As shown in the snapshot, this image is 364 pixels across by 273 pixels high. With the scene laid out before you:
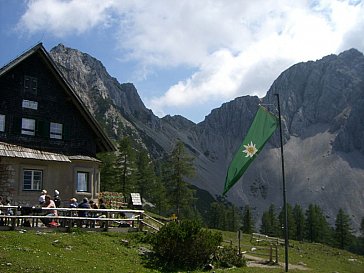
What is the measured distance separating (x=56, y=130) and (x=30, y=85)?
3563 millimetres

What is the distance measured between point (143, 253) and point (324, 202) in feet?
600

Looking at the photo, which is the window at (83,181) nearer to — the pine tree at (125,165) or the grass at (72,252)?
the grass at (72,252)

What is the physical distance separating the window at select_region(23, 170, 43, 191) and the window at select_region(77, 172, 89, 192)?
2.79m

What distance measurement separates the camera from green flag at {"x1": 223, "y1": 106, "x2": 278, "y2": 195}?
2177cm

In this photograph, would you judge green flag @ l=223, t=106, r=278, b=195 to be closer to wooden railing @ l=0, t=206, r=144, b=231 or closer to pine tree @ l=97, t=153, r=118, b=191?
wooden railing @ l=0, t=206, r=144, b=231

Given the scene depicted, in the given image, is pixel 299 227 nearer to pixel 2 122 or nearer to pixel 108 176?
pixel 108 176

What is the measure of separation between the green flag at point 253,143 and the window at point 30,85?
1633 centimetres

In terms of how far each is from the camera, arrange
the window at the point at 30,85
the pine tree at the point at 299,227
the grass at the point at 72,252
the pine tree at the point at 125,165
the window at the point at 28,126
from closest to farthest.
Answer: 1. the grass at the point at 72,252
2. the window at the point at 28,126
3. the window at the point at 30,85
4. the pine tree at the point at 125,165
5. the pine tree at the point at 299,227

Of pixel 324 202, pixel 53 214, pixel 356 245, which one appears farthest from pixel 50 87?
pixel 324 202

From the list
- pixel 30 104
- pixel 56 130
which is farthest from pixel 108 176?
pixel 30 104

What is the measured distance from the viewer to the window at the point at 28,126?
3041 centimetres

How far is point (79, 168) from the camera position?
105 ft

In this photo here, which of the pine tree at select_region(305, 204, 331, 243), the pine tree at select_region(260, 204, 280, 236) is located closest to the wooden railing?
the pine tree at select_region(305, 204, 331, 243)

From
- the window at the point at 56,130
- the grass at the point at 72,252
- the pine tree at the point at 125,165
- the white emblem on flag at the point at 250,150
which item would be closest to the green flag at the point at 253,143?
the white emblem on flag at the point at 250,150
